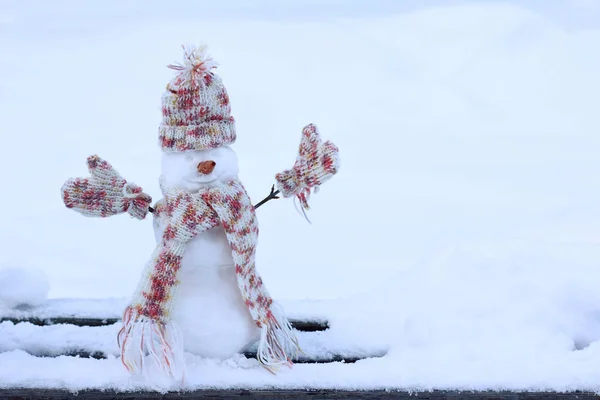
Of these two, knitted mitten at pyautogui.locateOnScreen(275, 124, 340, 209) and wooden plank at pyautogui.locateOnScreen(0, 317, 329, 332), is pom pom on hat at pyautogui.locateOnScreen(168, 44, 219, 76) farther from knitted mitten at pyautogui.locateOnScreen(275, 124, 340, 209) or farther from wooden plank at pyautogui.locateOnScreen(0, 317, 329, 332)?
wooden plank at pyautogui.locateOnScreen(0, 317, 329, 332)

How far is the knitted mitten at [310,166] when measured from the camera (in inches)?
58.8

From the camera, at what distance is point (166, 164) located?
1478mm

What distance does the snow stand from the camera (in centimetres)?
179

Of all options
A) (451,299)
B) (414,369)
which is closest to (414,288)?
(451,299)

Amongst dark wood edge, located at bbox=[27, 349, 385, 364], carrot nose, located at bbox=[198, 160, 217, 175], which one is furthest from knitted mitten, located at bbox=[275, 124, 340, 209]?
dark wood edge, located at bbox=[27, 349, 385, 364]

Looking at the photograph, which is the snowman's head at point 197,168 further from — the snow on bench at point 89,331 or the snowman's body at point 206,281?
the snow on bench at point 89,331

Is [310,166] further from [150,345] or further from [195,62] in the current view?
[150,345]

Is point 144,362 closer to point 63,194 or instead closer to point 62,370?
point 62,370

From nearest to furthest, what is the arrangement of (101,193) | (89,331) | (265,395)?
(265,395) → (101,193) → (89,331)

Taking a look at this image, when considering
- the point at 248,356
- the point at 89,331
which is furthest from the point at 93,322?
the point at 248,356

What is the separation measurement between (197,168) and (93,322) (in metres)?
0.45

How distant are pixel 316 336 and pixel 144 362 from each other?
1.10ft

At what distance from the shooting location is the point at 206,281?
1.48m

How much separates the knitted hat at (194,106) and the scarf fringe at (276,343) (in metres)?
0.29
